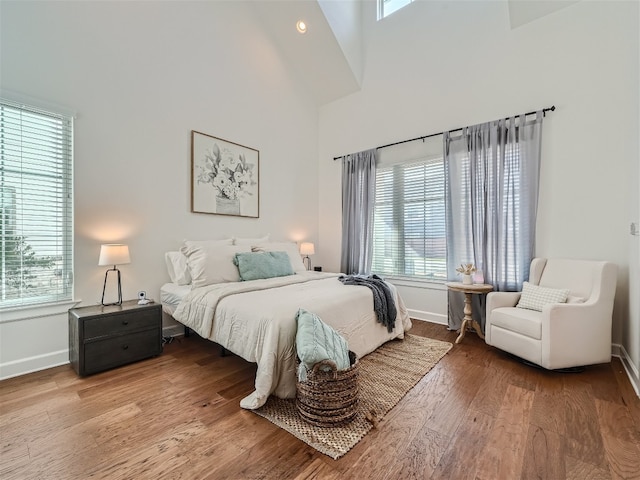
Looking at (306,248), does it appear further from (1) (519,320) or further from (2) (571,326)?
(2) (571,326)

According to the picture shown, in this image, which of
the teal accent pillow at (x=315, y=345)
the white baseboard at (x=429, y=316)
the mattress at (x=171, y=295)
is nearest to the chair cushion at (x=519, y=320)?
the white baseboard at (x=429, y=316)

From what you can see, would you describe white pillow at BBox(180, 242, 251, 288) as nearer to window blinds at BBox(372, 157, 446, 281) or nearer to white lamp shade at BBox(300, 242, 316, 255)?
white lamp shade at BBox(300, 242, 316, 255)

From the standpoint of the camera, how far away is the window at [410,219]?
12.7ft

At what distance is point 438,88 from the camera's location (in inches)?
151

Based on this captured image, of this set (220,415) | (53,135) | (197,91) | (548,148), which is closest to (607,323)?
(548,148)

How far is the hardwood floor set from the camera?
4.57 ft

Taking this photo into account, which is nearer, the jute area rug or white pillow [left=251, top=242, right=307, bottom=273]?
the jute area rug

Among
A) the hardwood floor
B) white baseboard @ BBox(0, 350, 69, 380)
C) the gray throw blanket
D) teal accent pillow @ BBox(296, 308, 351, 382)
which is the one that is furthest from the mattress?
the gray throw blanket

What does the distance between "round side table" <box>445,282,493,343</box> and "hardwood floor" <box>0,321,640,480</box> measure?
760 millimetres

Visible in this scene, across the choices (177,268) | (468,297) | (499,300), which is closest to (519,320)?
(499,300)

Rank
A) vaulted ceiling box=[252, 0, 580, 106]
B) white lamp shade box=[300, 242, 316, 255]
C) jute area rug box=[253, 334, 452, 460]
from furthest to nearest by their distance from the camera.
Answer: white lamp shade box=[300, 242, 316, 255]
vaulted ceiling box=[252, 0, 580, 106]
jute area rug box=[253, 334, 452, 460]

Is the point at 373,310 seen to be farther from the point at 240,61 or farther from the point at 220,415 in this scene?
the point at 240,61

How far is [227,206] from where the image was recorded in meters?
3.88

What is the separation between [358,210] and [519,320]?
2.55 m
